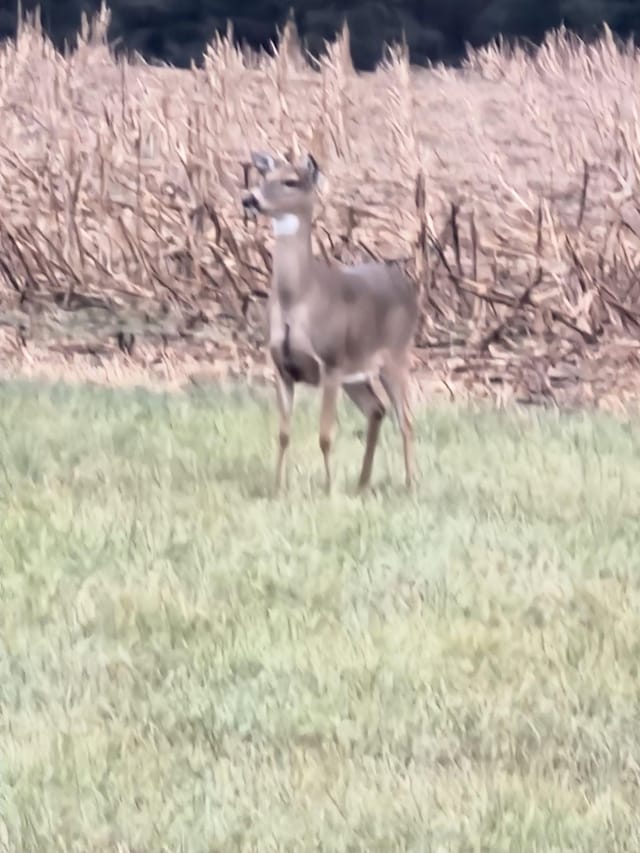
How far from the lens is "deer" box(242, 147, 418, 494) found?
29.1 feet

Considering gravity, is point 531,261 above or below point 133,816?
above

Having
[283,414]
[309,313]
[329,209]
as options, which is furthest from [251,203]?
[329,209]

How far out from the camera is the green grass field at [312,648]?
17.5 feet

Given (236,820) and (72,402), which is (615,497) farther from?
(236,820)

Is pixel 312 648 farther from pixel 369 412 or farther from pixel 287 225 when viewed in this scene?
pixel 369 412

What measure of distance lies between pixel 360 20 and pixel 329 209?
6696 mm

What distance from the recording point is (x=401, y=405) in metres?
9.32

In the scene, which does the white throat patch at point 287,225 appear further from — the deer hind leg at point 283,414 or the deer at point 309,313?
the deer hind leg at point 283,414

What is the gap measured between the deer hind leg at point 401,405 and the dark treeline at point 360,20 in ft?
42.0

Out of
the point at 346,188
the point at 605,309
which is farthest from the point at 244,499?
the point at 346,188

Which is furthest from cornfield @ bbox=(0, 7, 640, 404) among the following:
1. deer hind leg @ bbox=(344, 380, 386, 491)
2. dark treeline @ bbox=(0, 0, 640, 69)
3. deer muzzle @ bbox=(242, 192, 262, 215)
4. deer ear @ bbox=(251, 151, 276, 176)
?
deer muzzle @ bbox=(242, 192, 262, 215)

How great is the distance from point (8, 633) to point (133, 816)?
1627 mm

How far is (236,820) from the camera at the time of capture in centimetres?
527

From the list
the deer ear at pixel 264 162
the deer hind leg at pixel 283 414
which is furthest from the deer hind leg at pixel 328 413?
the deer ear at pixel 264 162
